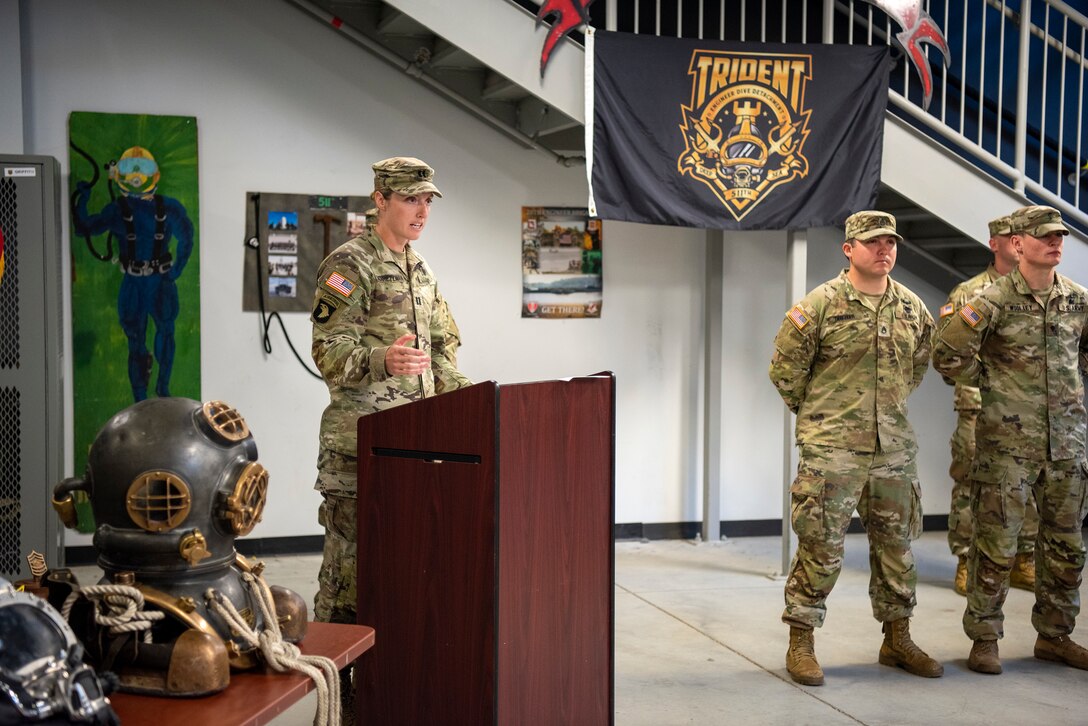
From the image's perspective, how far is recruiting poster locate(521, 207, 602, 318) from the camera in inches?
237

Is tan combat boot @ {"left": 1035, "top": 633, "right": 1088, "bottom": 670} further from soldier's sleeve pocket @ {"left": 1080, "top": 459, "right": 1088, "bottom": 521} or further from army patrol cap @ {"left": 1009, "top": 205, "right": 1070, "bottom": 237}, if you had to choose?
army patrol cap @ {"left": 1009, "top": 205, "right": 1070, "bottom": 237}

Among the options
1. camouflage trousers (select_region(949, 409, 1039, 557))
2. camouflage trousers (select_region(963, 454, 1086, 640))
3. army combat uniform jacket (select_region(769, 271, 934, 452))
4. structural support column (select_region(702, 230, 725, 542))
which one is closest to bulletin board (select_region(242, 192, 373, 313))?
structural support column (select_region(702, 230, 725, 542))

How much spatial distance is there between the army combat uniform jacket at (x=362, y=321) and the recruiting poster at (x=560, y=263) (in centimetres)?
268

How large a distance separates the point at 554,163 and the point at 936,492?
316cm

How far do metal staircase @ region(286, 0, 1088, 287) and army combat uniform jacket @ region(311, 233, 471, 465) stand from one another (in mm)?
1923

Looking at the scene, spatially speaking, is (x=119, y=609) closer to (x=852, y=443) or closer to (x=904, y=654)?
(x=852, y=443)

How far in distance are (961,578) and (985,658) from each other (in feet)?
4.56

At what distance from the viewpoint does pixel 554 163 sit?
6039 mm

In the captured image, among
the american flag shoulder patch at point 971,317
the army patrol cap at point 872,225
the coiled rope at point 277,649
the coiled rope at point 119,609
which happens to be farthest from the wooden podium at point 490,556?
the american flag shoulder patch at point 971,317

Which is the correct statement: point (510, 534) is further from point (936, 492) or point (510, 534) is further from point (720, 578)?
point (936, 492)

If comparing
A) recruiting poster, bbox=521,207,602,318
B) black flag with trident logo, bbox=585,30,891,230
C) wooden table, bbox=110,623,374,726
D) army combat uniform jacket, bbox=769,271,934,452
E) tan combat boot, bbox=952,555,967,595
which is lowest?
tan combat boot, bbox=952,555,967,595

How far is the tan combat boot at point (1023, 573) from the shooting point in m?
5.34

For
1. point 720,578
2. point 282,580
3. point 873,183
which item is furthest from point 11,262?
point 873,183

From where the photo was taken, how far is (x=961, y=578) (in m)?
5.29
